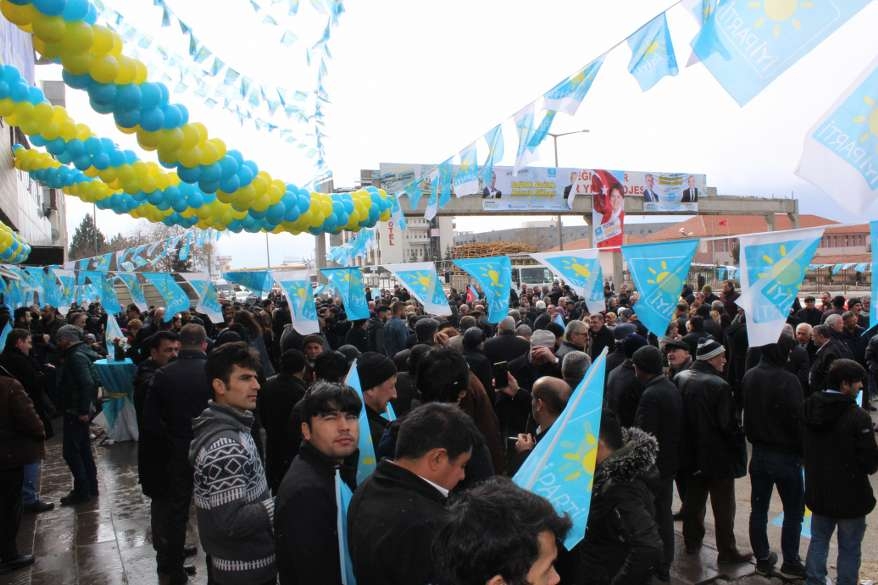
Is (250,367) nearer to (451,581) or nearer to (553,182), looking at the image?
(451,581)

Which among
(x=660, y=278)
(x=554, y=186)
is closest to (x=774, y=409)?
(x=660, y=278)

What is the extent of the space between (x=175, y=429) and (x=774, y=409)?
4443 millimetres

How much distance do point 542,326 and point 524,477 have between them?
8.31 m

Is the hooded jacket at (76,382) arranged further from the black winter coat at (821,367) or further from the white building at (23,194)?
the black winter coat at (821,367)

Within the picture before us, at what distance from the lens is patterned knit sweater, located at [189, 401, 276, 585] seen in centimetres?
295

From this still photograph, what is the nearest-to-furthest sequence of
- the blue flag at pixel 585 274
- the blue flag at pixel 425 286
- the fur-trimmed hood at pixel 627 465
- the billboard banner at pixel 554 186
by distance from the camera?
1. the fur-trimmed hood at pixel 627 465
2. the blue flag at pixel 585 274
3. the blue flag at pixel 425 286
4. the billboard banner at pixel 554 186

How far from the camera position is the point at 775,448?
4.95 m

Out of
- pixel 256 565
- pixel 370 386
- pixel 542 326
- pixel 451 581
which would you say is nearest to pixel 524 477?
pixel 451 581

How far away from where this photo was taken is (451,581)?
1.55m

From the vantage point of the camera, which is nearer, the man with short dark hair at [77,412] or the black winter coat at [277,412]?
the black winter coat at [277,412]

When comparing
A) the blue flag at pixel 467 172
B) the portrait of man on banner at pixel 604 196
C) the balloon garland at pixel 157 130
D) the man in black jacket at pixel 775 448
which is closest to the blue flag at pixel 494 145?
the blue flag at pixel 467 172

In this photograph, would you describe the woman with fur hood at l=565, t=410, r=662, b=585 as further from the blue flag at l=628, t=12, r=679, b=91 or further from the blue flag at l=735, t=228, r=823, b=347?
the blue flag at l=628, t=12, r=679, b=91

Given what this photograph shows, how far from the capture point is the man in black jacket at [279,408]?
4.99 metres

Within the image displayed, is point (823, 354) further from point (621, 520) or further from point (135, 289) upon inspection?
point (135, 289)
